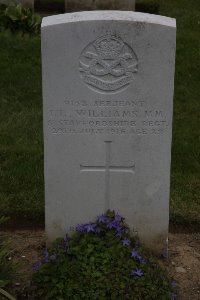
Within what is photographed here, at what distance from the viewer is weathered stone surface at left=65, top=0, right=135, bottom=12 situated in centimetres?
1087

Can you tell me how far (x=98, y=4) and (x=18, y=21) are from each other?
1.74 m

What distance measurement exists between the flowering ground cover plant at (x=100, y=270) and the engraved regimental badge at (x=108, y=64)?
3.00 ft

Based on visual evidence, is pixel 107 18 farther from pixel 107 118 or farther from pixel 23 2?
pixel 23 2

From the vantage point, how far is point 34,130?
6.98 metres

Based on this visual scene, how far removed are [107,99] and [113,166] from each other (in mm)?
465

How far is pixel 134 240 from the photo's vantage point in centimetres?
463

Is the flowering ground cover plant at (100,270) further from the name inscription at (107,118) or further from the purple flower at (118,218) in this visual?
the name inscription at (107,118)

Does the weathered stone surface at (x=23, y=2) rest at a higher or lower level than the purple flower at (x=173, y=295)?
higher

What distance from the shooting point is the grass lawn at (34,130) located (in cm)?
559

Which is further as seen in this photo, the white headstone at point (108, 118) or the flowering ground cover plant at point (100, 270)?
the white headstone at point (108, 118)

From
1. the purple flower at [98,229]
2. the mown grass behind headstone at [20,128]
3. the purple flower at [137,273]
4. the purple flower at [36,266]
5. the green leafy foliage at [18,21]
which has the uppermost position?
the green leafy foliage at [18,21]

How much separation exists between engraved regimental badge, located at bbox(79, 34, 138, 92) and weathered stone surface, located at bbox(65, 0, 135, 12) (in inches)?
267

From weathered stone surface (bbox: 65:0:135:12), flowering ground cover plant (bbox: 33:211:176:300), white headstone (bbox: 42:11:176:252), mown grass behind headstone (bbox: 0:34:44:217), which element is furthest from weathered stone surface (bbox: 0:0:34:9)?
flowering ground cover plant (bbox: 33:211:176:300)

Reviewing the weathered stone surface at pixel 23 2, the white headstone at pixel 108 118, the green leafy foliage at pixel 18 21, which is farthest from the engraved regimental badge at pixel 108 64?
the weathered stone surface at pixel 23 2
